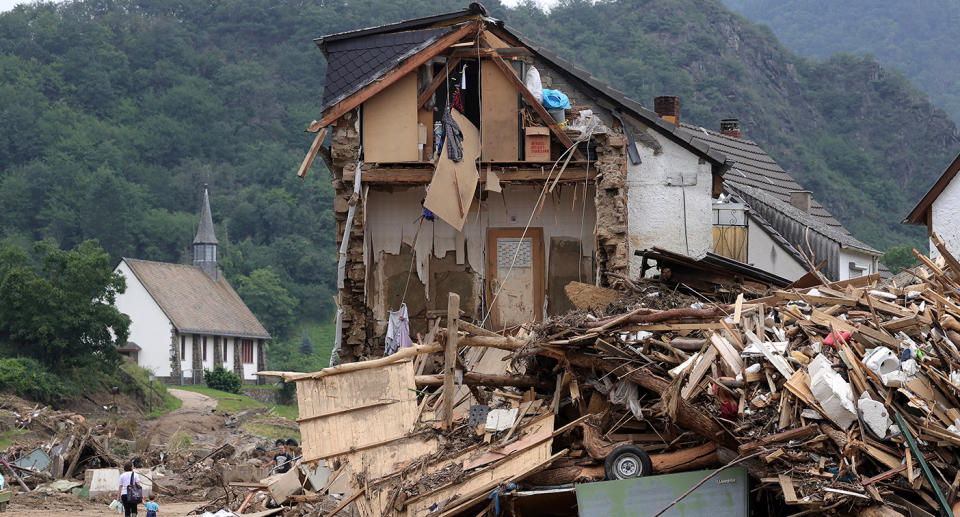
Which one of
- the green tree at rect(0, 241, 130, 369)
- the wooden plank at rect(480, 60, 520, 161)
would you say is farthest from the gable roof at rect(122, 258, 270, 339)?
the wooden plank at rect(480, 60, 520, 161)

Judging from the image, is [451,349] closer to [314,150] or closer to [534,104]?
[314,150]

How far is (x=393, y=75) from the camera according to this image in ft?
63.1

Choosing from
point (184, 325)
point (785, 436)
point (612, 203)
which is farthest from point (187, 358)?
point (785, 436)

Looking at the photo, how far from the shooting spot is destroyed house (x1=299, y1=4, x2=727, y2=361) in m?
19.3

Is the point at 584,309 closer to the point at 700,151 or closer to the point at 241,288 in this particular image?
the point at 700,151

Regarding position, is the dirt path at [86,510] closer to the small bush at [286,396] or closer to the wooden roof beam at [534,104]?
the wooden roof beam at [534,104]

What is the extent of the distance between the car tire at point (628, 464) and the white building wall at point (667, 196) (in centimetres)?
789

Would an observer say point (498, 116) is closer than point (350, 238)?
No

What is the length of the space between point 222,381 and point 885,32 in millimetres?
123689

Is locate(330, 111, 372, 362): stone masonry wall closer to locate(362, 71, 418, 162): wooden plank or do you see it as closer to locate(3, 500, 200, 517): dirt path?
locate(362, 71, 418, 162): wooden plank

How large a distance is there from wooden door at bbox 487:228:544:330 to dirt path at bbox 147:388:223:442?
25.5 meters

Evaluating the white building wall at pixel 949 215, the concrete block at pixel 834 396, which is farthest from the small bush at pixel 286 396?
the concrete block at pixel 834 396

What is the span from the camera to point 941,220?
83.2ft

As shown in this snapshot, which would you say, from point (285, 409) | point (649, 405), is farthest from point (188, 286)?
point (649, 405)
